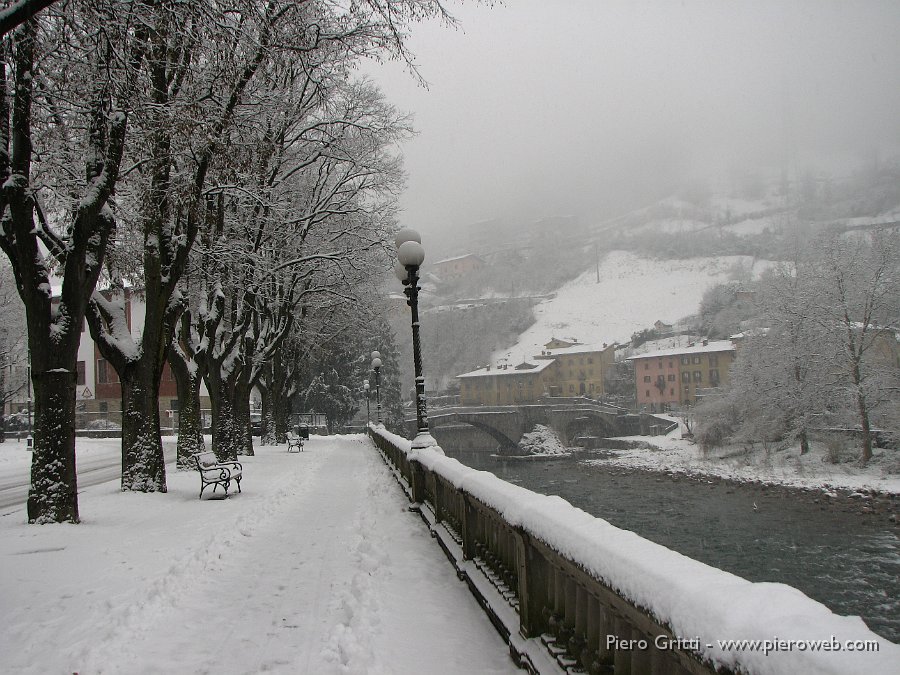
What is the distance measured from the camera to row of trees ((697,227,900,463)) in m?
32.1

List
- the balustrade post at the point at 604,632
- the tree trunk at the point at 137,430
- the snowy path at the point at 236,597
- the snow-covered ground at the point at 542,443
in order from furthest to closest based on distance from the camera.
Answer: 1. the snow-covered ground at the point at 542,443
2. the tree trunk at the point at 137,430
3. the snowy path at the point at 236,597
4. the balustrade post at the point at 604,632

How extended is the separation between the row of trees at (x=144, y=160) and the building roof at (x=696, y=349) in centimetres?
7272

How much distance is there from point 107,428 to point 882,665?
54226mm

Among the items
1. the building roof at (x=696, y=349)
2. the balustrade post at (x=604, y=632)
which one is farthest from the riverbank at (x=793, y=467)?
the building roof at (x=696, y=349)

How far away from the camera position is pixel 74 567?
6.63 m

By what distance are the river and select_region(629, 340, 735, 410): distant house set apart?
4895 centimetres

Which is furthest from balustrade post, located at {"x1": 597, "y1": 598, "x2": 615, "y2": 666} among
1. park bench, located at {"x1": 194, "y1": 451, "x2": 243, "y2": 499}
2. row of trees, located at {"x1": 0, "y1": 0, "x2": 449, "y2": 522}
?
park bench, located at {"x1": 194, "y1": 451, "x2": 243, "y2": 499}

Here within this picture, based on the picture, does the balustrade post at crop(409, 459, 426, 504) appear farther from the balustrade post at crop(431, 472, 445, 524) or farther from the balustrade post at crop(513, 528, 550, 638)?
the balustrade post at crop(513, 528, 550, 638)

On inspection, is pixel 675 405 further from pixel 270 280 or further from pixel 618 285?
pixel 618 285

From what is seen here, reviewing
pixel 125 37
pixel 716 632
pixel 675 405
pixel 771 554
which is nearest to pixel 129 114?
pixel 125 37

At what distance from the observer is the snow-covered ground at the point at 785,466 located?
94.6ft

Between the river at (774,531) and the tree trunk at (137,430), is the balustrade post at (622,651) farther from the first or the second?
the river at (774,531)

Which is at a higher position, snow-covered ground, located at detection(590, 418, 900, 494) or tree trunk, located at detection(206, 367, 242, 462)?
tree trunk, located at detection(206, 367, 242, 462)

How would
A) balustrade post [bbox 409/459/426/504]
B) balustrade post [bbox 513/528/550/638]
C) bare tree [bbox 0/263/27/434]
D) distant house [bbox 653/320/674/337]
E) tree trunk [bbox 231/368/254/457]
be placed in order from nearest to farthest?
1. balustrade post [bbox 513/528/550/638]
2. balustrade post [bbox 409/459/426/504]
3. tree trunk [bbox 231/368/254/457]
4. bare tree [bbox 0/263/27/434]
5. distant house [bbox 653/320/674/337]
